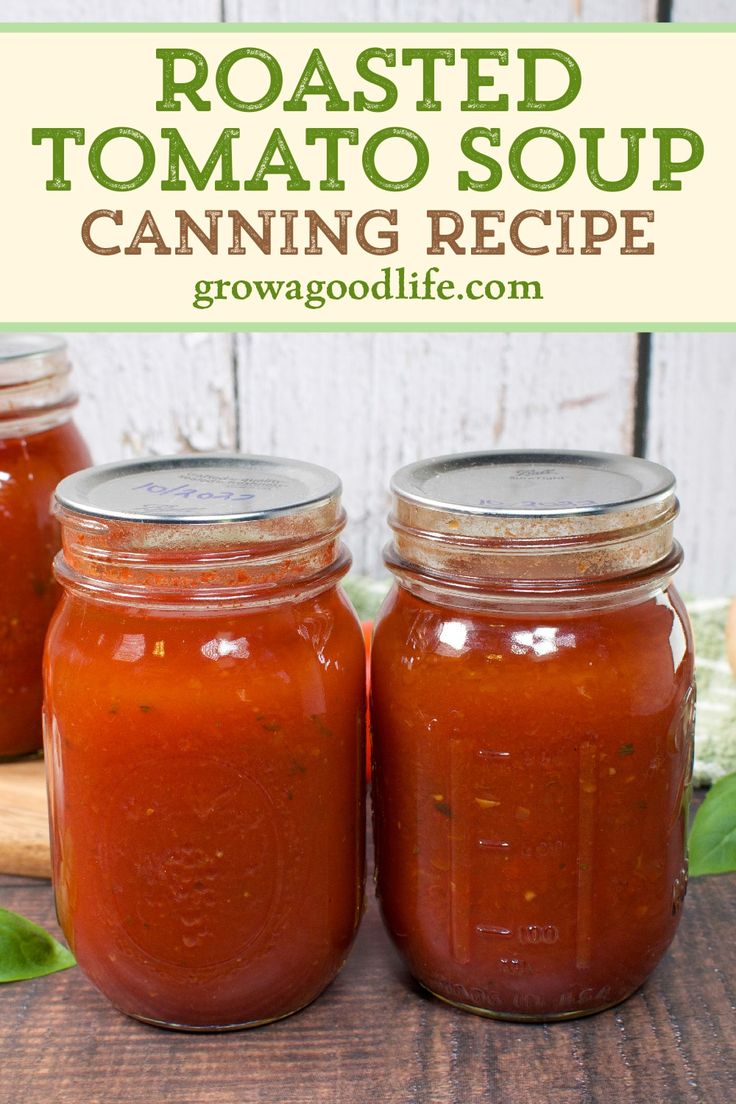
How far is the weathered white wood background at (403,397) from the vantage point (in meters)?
1.76

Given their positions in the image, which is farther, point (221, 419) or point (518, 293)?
point (221, 419)

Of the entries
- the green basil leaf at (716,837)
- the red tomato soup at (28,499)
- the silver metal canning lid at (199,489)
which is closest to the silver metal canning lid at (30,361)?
the red tomato soup at (28,499)

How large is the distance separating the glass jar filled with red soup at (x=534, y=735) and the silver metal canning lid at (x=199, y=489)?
0.08 metres

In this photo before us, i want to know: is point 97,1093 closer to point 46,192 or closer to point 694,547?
point 46,192

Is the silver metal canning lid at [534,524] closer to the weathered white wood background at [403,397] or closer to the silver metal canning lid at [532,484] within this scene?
the silver metal canning lid at [532,484]

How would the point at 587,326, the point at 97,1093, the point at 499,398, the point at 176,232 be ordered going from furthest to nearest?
the point at 499,398
the point at 587,326
the point at 176,232
the point at 97,1093

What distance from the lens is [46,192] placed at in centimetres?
145

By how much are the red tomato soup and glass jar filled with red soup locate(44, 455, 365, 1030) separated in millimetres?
256

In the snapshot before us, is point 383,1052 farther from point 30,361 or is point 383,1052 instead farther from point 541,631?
point 30,361

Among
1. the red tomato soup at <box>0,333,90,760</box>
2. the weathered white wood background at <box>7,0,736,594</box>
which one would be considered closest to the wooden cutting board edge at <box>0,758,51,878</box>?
the red tomato soup at <box>0,333,90,760</box>

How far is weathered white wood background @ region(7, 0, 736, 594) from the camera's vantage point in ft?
5.77

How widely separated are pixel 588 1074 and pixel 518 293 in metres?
0.89

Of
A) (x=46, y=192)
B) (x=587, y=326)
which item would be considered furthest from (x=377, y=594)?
(x=46, y=192)

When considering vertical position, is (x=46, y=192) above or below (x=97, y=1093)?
above
